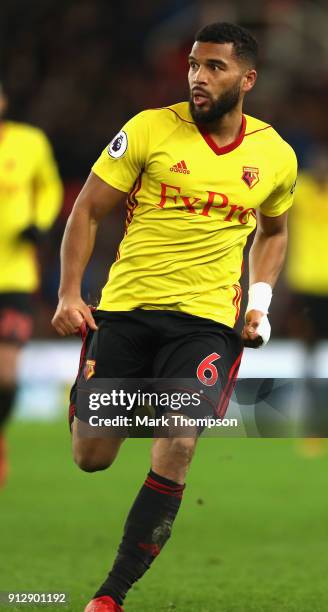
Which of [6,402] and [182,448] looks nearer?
[182,448]

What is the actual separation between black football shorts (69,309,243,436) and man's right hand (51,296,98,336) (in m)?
0.21

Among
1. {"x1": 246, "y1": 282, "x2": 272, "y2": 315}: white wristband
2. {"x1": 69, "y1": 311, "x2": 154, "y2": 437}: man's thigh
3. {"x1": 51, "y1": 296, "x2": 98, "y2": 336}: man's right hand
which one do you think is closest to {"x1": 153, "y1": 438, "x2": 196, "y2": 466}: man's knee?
{"x1": 69, "y1": 311, "x2": 154, "y2": 437}: man's thigh

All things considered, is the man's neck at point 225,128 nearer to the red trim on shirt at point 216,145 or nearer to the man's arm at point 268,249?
the red trim on shirt at point 216,145

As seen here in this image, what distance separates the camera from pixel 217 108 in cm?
438

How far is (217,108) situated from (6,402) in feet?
12.6

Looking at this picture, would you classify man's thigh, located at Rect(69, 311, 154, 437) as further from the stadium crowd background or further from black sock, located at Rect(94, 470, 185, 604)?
the stadium crowd background

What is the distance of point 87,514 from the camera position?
6.92 metres

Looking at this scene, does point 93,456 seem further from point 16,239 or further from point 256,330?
point 16,239

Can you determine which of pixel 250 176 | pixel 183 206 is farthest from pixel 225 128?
pixel 183 206

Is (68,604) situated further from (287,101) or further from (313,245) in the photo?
(287,101)

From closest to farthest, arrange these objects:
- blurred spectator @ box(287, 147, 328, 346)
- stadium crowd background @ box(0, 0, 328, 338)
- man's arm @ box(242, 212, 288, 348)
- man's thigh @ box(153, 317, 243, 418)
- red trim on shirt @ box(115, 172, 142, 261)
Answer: man's thigh @ box(153, 317, 243, 418), red trim on shirt @ box(115, 172, 142, 261), man's arm @ box(242, 212, 288, 348), blurred spectator @ box(287, 147, 328, 346), stadium crowd background @ box(0, 0, 328, 338)

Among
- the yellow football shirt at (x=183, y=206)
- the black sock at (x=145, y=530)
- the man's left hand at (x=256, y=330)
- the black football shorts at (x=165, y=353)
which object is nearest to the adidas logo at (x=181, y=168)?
the yellow football shirt at (x=183, y=206)

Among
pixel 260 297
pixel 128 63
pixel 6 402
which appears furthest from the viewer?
pixel 128 63

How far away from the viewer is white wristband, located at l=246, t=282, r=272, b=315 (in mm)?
4634
